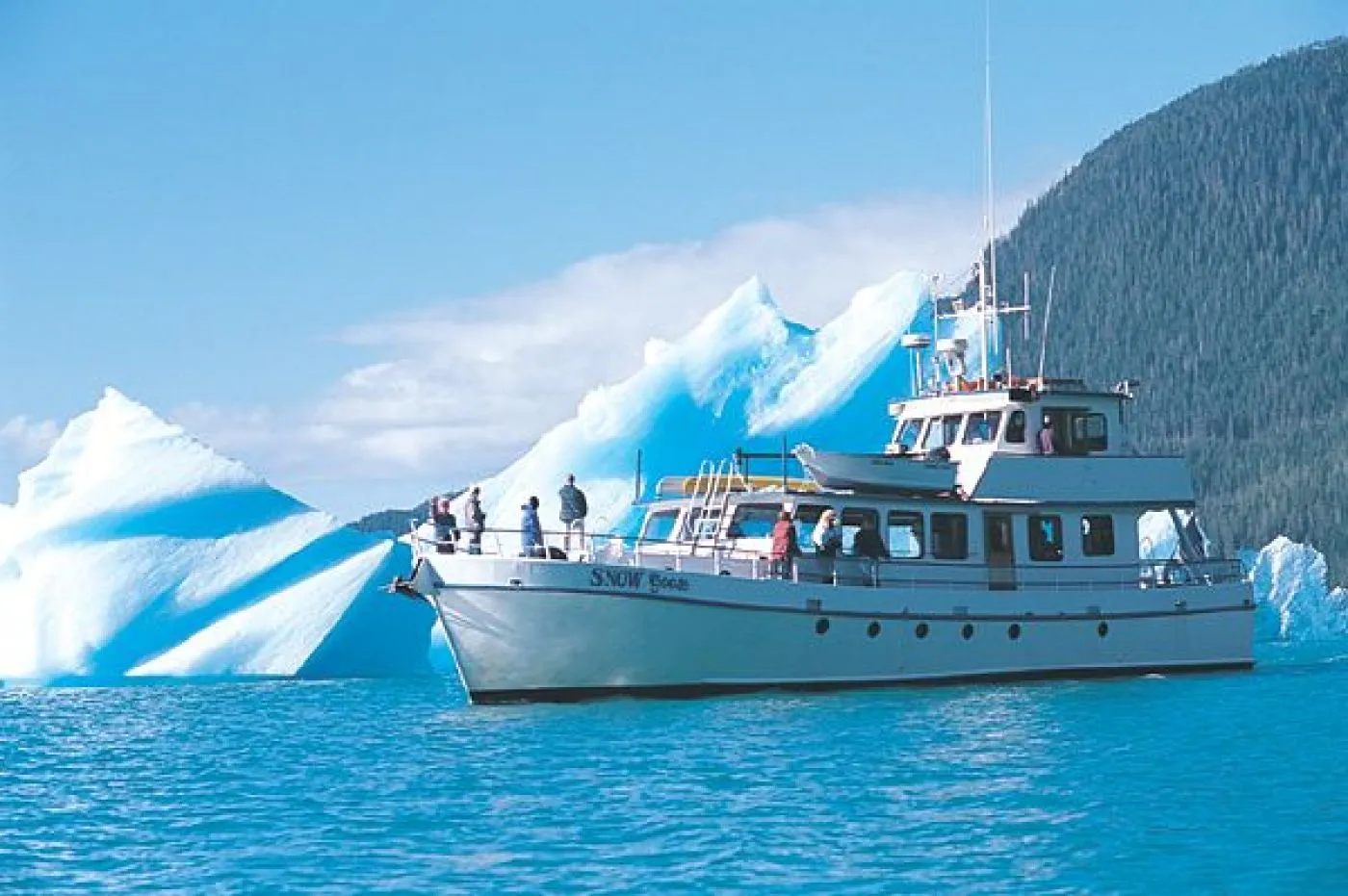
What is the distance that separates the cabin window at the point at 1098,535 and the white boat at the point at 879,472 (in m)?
3.28

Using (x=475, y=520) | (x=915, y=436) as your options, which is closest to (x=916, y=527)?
(x=915, y=436)

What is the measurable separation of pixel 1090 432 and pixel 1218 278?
152397 mm

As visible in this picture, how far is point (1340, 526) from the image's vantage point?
12506 centimetres

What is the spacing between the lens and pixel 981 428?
34906 mm

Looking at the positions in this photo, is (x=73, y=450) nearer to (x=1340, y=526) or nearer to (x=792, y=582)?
Result: (x=792, y=582)

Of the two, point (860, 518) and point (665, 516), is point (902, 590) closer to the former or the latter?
point (860, 518)

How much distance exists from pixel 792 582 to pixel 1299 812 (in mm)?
12304

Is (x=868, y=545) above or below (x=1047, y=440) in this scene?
below

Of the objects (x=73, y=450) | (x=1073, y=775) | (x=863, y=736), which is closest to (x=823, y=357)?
(x=73, y=450)

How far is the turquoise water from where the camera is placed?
55.6ft

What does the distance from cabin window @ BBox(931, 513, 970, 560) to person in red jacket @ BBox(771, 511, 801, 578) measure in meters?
3.27

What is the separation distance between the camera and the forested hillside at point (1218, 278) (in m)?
157

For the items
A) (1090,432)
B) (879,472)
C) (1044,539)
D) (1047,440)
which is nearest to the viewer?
(879,472)

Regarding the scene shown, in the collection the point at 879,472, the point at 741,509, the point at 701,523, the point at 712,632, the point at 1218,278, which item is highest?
the point at 1218,278
